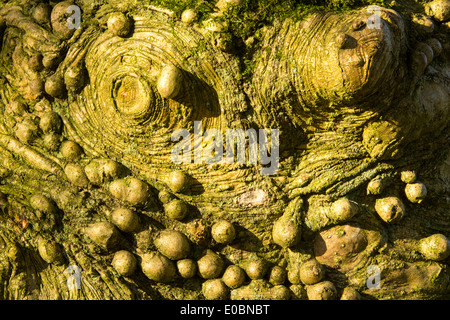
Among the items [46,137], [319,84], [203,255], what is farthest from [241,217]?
[46,137]

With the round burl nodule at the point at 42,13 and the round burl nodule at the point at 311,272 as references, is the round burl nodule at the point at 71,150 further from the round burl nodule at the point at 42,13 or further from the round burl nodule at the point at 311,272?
the round burl nodule at the point at 311,272

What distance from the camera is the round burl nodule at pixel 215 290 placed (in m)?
3.37

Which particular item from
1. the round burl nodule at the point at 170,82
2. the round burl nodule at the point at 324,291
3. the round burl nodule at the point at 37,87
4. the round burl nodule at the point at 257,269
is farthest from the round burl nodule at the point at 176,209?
the round burl nodule at the point at 37,87

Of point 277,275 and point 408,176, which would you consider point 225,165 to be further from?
point 408,176

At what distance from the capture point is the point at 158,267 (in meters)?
3.30

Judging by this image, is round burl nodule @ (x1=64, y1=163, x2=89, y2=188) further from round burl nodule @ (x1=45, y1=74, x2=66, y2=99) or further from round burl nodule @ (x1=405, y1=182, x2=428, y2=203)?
round burl nodule @ (x1=405, y1=182, x2=428, y2=203)

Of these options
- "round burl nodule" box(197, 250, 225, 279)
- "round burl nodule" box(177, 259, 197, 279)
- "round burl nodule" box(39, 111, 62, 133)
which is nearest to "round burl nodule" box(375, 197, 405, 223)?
"round burl nodule" box(197, 250, 225, 279)

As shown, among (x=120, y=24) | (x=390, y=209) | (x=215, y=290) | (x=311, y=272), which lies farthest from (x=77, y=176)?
(x=390, y=209)

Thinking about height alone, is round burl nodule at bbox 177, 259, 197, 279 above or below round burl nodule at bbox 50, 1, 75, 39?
below

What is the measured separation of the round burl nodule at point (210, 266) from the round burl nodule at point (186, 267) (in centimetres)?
5

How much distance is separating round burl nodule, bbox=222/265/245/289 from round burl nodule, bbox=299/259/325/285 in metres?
0.45

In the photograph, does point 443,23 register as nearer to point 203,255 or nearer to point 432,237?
point 432,237

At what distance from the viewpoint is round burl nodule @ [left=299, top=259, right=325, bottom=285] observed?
10.8 ft

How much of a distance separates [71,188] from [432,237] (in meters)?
2.83
